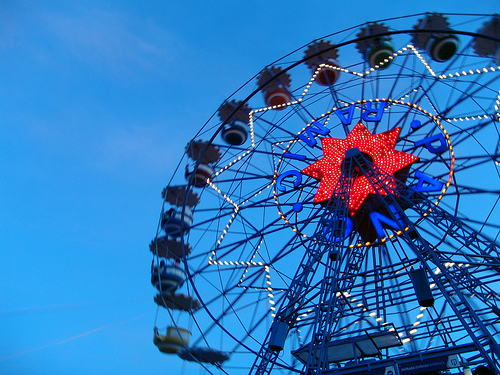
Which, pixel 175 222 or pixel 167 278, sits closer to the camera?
pixel 167 278

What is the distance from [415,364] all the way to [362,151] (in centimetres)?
583

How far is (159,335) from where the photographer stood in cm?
1133

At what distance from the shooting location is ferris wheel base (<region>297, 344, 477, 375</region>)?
6.47 m

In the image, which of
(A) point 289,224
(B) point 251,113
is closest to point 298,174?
(A) point 289,224

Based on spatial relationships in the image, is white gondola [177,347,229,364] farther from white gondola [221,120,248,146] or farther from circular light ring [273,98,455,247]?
white gondola [221,120,248,146]

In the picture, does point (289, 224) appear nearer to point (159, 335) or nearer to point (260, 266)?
point (260, 266)

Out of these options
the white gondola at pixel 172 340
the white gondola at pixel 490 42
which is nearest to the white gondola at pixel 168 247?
the white gondola at pixel 172 340

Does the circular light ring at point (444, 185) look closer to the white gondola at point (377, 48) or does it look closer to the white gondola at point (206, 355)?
the white gondola at point (377, 48)

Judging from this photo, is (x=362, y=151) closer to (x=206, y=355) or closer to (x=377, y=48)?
(x=377, y=48)

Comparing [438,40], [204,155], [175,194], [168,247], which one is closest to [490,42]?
[438,40]

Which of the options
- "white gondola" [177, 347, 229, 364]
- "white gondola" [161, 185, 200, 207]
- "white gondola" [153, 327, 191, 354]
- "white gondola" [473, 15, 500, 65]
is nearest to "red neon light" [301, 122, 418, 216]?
"white gondola" [473, 15, 500, 65]

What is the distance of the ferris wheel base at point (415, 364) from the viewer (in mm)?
6473

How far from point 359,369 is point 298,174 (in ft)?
19.6

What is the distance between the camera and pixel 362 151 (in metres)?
11.3
